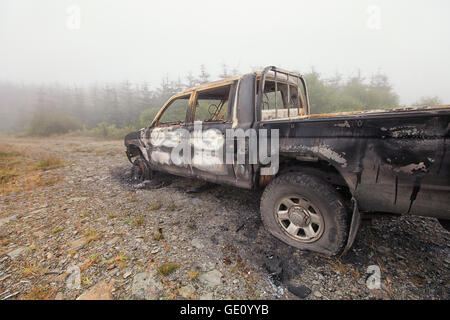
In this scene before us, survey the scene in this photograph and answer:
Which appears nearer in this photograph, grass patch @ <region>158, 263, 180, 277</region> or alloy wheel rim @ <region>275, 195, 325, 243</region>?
grass patch @ <region>158, 263, 180, 277</region>

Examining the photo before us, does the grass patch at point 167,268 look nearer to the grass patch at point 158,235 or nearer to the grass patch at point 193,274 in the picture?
the grass patch at point 193,274

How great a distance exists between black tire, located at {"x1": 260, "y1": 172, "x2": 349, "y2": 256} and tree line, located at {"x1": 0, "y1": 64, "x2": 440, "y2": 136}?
14.4 m

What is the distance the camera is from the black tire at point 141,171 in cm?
413

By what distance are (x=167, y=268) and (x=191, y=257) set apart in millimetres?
268

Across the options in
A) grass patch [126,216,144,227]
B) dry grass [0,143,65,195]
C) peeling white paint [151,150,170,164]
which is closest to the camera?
grass patch [126,216,144,227]

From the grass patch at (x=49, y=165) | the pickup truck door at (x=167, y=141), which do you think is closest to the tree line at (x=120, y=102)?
the grass patch at (x=49, y=165)

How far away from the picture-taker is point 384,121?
1.39 metres

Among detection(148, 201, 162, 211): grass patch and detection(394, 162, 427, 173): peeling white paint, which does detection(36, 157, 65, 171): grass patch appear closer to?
detection(148, 201, 162, 211): grass patch

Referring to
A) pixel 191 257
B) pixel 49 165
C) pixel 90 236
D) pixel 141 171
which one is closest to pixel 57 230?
pixel 90 236

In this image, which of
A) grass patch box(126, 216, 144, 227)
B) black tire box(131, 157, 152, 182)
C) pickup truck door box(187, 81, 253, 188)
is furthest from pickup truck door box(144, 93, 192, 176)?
grass patch box(126, 216, 144, 227)

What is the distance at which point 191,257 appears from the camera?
1909 mm

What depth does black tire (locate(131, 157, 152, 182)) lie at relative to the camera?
13.6 feet

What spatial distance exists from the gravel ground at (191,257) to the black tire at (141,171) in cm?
112
